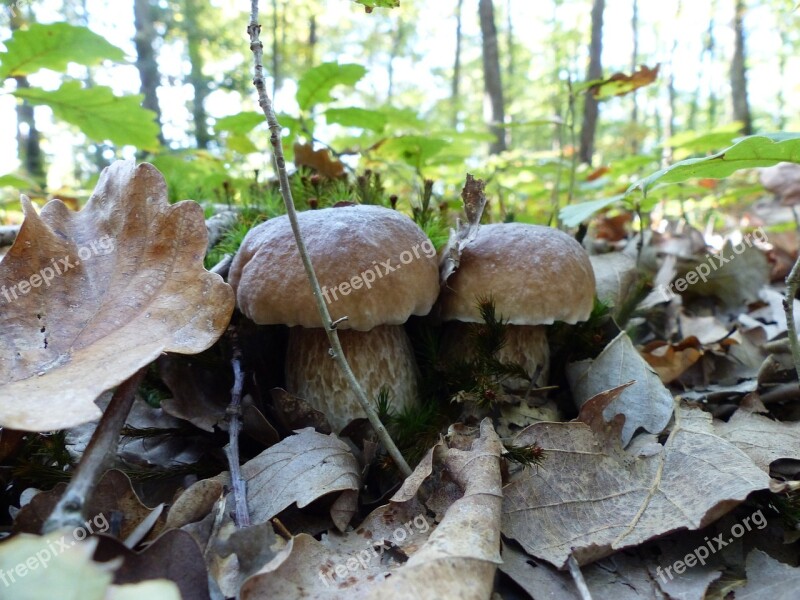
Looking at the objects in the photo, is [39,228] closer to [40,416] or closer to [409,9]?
[40,416]

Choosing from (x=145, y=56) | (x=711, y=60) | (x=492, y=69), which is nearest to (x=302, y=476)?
(x=492, y=69)

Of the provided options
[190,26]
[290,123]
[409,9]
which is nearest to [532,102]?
[409,9]

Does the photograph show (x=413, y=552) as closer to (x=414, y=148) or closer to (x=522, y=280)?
(x=522, y=280)

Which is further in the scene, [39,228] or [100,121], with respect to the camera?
[100,121]

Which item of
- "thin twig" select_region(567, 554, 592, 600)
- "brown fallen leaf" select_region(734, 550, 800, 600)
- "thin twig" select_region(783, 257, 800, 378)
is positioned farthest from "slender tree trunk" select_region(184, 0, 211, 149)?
"brown fallen leaf" select_region(734, 550, 800, 600)

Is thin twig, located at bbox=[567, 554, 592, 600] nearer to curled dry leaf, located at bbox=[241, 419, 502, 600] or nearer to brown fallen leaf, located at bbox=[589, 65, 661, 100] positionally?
curled dry leaf, located at bbox=[241, 419, 502, 600]
